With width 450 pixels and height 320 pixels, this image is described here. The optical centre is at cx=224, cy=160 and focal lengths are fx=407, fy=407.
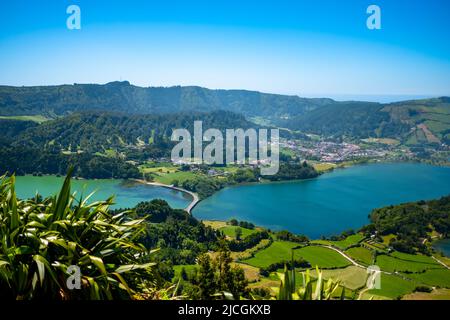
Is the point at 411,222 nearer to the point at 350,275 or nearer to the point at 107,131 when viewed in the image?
the point at 350,275

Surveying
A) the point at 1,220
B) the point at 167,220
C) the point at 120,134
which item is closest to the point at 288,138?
the point at 120,134

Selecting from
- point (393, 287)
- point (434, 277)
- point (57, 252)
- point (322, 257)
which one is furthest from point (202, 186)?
point (57, 252)

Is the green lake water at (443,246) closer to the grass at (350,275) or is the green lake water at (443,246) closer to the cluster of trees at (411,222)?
the cluster of trees at (411,222)

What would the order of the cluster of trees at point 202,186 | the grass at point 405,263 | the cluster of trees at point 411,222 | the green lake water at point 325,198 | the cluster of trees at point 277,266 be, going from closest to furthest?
the cluster of trees at point 277,266
the grass at point 405,263
the cluster of trees at point 411,222
the green lake water at point 325,198
the cluster of trees at point 202,186

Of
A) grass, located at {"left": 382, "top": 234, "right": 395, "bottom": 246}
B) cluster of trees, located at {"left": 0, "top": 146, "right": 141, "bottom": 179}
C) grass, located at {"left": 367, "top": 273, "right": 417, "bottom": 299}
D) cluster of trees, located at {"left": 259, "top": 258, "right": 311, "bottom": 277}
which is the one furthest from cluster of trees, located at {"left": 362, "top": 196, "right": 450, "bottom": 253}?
cluster of trees, located at {"left": 0, "top": 146, "right": 141, "bottom": 179}

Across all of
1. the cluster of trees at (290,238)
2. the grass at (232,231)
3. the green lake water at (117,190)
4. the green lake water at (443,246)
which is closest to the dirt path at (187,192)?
the green lake water at (117,190)
